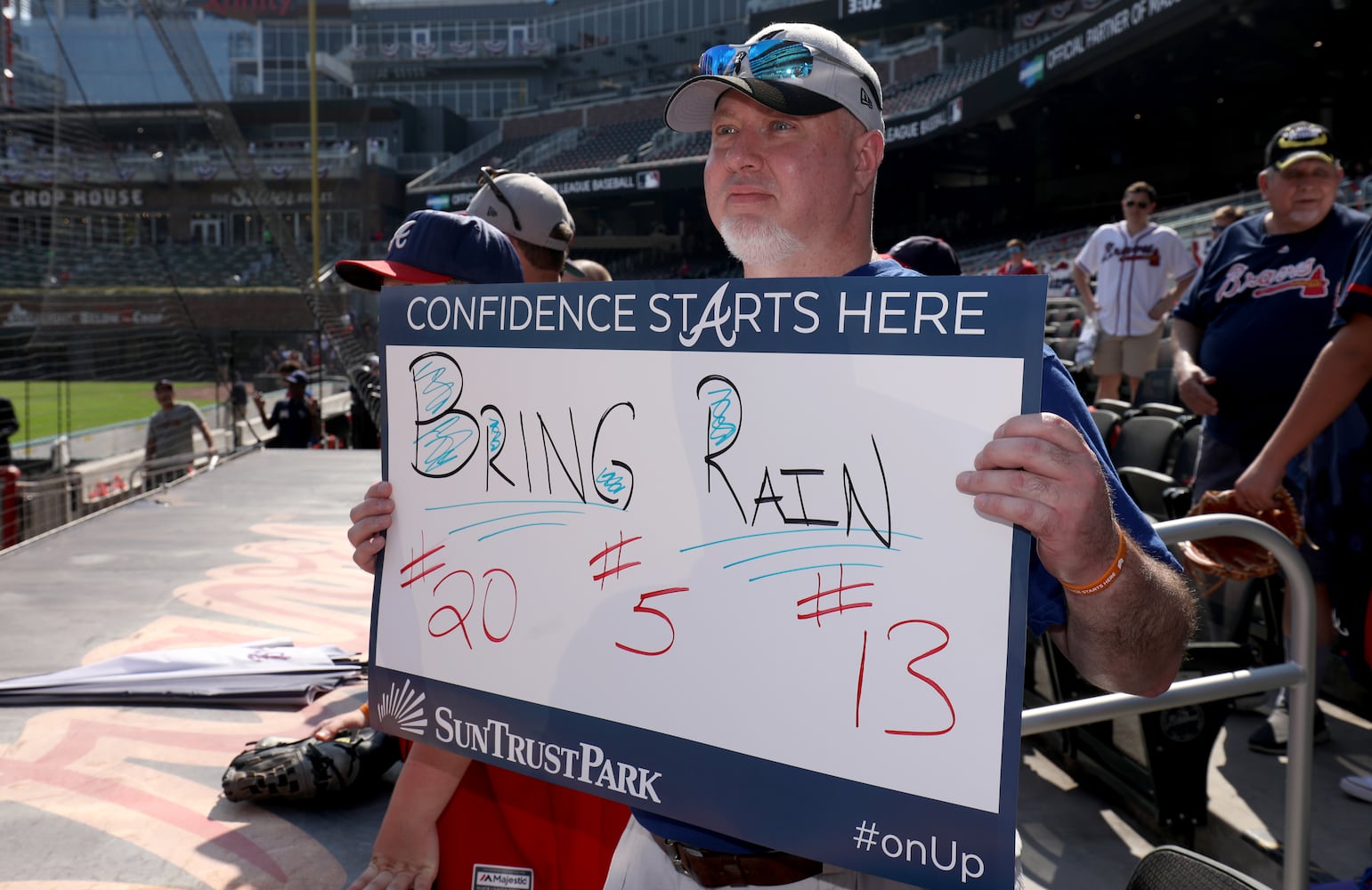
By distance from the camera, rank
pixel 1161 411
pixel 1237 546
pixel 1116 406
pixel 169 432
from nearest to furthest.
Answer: pixel 1237 546, pixel 1161 411, pixel 1116 406, pixel 169 432

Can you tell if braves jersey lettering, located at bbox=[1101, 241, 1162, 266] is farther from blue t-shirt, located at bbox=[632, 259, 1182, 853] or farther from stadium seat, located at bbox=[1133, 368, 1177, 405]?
blue t-shirt, located at bbox=[632, 259, 1182, 853]

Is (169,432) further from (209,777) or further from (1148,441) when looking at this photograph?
(1148,441)

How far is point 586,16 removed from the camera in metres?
51.1

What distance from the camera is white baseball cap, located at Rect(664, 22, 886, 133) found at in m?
1.40

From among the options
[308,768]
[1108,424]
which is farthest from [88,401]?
[308,768]

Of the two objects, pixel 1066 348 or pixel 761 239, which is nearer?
pixel 761 239

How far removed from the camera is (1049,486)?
1.06 m

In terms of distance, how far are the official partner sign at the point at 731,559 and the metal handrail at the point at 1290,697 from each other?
0.73 meters

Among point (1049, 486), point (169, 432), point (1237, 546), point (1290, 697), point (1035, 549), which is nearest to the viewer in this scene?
point (1049, 486)

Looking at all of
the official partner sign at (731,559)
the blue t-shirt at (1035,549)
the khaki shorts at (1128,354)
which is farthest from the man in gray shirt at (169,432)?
the blue t-shirt at (1035,549)

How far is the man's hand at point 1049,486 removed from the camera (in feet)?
3.46

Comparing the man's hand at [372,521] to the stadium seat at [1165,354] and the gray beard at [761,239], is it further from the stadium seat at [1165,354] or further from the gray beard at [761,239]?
the stadium seat at [1165,354]

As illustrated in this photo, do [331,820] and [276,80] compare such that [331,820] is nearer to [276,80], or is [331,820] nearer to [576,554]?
[576,554]

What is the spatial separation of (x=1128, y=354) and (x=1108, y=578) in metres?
5.83
